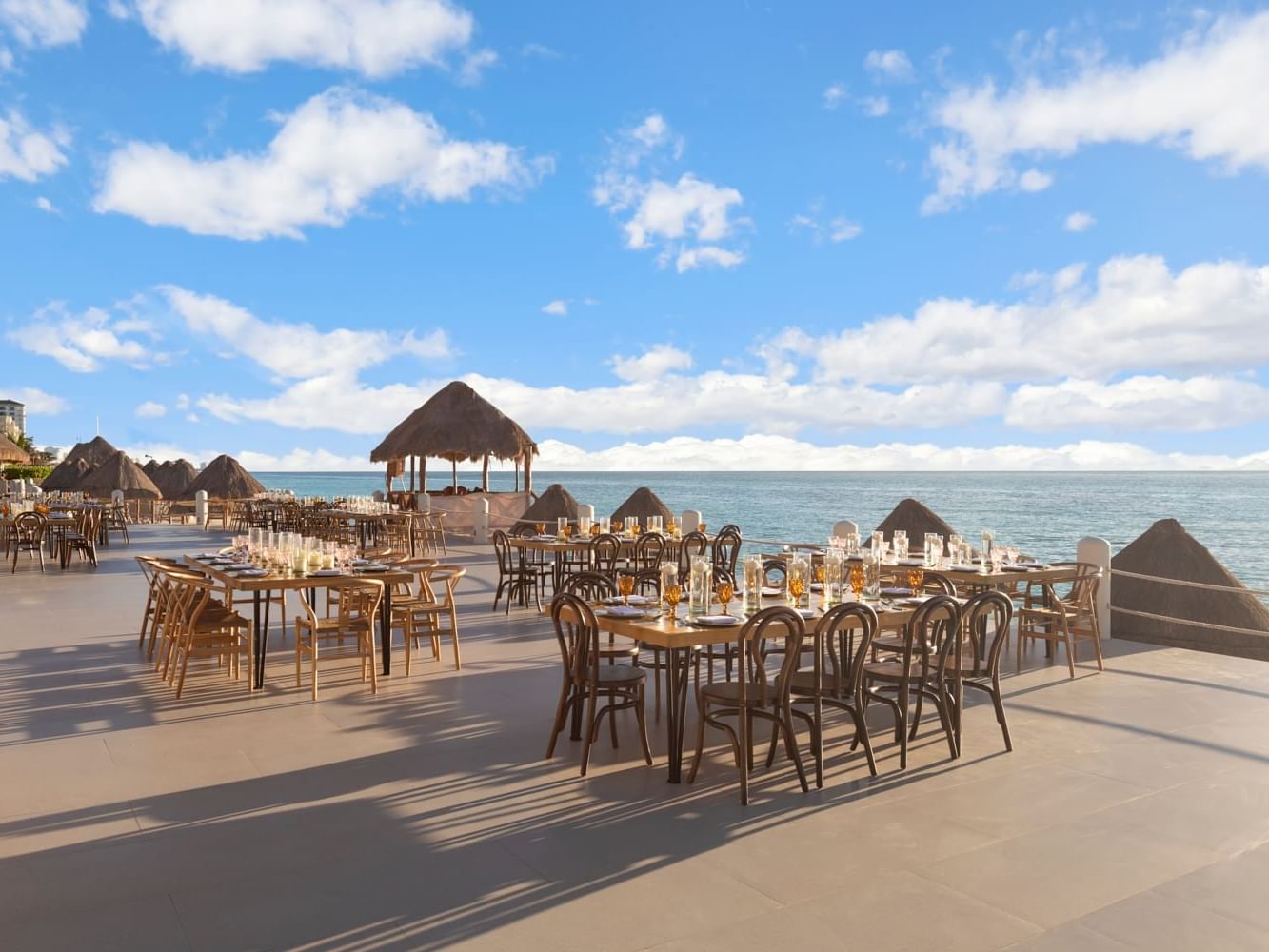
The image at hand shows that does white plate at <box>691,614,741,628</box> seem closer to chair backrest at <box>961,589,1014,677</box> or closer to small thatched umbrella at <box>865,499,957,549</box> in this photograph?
chair backrest at <box>961,589,1014,677</box>

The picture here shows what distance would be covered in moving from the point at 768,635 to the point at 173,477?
3437 centimetres

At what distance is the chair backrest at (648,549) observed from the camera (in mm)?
9492

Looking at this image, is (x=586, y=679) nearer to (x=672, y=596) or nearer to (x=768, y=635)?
(x=672, y=596)

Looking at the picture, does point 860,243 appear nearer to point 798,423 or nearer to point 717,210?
point 717,210

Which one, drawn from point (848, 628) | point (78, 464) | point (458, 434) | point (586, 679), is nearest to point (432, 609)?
point (586, 679)

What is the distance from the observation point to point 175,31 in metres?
12.2

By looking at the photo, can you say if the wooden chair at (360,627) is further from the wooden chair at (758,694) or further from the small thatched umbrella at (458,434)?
the small thatched umbrella at (458,434)

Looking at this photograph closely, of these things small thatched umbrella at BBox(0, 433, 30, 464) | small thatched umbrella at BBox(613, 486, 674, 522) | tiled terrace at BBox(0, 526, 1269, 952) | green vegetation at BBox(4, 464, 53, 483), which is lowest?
tiled terrace at BBox(0, 526, 1269, 952)

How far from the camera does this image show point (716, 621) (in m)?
4.44

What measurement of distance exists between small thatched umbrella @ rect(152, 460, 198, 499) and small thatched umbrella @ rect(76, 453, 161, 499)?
6279 millimetres

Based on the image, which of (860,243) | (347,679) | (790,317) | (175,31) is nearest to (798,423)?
(790,317)

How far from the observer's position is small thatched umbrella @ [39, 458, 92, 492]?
27500 millimetres

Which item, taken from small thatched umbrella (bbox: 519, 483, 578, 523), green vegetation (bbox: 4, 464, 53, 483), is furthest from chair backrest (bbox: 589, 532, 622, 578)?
green vegetation (bbox: 4, 464, 53, 483)

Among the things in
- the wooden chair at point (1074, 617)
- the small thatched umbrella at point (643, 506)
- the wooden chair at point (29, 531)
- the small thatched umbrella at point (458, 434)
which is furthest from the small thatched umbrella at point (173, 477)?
the wooden chair at point (1074, 617)
